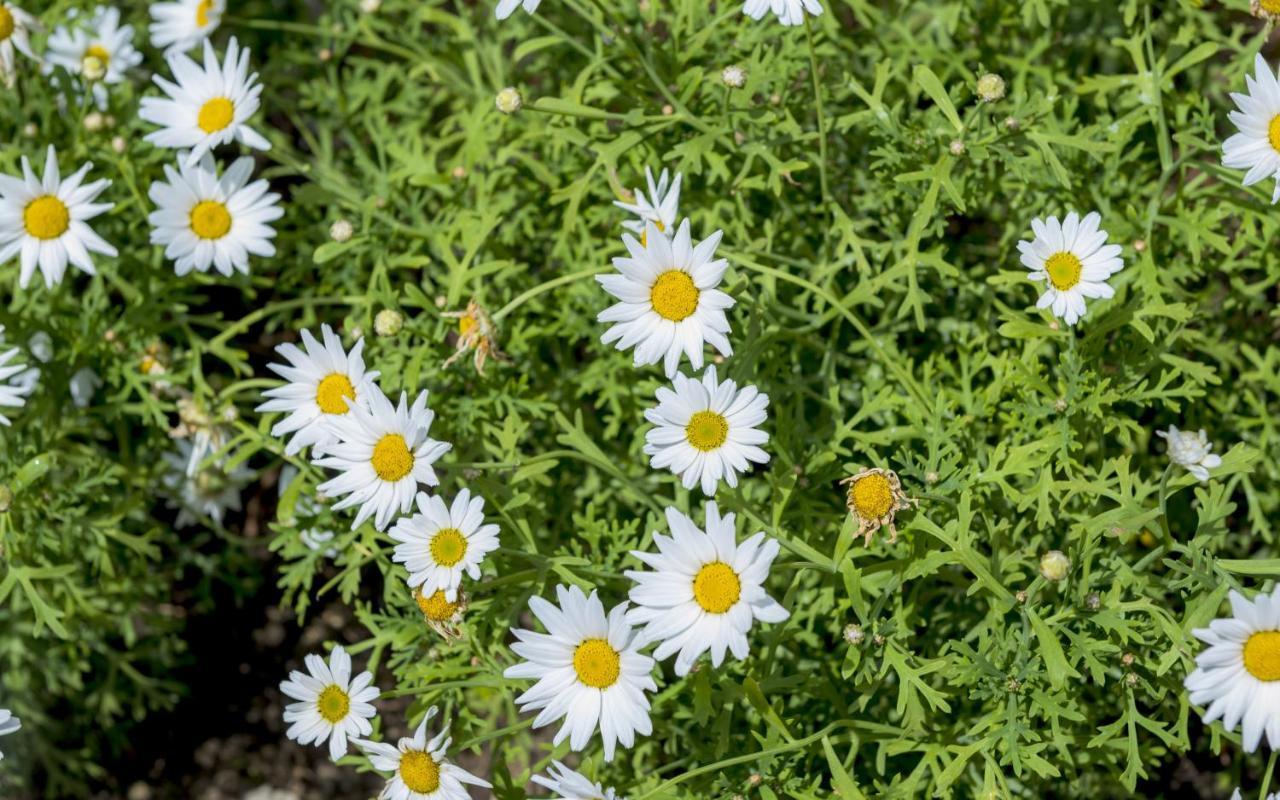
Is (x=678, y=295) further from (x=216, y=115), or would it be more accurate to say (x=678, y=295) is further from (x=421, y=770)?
(x=216, y=115)

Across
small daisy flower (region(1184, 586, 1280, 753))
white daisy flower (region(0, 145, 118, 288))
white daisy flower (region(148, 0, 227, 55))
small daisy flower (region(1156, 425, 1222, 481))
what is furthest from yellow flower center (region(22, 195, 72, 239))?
small daisy flower (region(1184, 586, 1280, 753))

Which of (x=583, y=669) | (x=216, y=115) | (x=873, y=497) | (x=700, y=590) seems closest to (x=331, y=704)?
(x=583, y=669)

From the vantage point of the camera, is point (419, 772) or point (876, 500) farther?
point (419, 772)

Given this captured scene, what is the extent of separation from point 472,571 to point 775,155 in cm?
130

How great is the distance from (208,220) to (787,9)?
153cm

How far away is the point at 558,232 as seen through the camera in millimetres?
3316

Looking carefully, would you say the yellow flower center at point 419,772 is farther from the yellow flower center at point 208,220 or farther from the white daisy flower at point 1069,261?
the white daisy flower at point 1069,261

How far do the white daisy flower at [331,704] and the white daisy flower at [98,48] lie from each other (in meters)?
1.89

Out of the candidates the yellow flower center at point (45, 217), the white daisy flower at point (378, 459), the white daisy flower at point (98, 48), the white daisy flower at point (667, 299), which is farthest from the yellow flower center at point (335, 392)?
the white daisy flower at point (98, 48)

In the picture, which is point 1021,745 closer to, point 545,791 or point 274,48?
point 545,791

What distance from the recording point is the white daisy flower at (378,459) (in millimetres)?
2400

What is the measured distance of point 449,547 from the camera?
2.36 m

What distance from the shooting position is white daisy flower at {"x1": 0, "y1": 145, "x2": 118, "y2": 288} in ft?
9.59

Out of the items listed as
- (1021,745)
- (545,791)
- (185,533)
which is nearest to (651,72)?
(1021,745)
